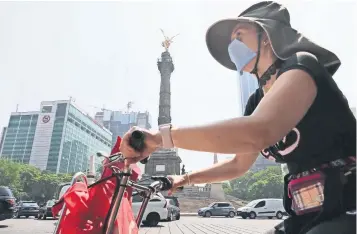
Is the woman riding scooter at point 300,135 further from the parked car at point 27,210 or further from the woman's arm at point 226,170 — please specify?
the parked car at point 27,210

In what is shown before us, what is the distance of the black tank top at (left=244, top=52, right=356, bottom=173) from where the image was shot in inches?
43.6

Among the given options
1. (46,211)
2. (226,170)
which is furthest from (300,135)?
(46,211)

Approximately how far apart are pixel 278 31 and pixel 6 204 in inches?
431

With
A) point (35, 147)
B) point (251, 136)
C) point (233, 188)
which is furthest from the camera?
point (35, 147)

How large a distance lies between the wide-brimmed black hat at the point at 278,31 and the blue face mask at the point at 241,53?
11cm

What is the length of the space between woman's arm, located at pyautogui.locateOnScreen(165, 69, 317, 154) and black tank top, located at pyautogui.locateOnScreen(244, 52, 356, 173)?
0.06 meters

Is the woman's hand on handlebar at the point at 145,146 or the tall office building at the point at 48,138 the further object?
the tall office building at the point at 48,138

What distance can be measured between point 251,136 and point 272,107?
0.13 m

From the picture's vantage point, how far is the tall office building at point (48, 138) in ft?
276

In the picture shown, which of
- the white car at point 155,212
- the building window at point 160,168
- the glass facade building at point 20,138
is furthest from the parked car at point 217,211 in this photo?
the glass facade building at point 20,138

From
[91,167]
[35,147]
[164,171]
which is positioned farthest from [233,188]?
[91,167]

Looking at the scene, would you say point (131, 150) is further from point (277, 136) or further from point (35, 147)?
point (35, 147)

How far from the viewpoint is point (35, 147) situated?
85500mm

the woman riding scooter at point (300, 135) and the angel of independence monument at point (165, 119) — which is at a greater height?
the angel of independence monument at point (165, 119)
